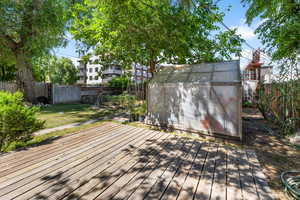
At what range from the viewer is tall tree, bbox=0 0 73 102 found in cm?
827

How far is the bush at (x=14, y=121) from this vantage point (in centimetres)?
292

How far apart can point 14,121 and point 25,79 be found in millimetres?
9413

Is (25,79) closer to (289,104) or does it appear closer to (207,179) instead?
(207,179)

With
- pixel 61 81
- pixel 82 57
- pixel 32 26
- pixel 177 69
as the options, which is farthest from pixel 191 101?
pixel 61 81

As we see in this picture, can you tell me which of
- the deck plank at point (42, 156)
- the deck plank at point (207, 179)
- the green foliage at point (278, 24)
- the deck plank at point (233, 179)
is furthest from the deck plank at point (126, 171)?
the green foliage at point (278, 24)

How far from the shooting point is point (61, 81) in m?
24.2

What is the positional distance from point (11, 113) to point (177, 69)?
522 cm

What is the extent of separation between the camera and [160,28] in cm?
527

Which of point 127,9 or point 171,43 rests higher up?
point 127,9

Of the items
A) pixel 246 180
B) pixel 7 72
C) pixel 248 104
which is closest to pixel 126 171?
pixel 246 180

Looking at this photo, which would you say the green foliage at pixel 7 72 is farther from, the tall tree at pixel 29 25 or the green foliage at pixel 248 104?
the green foliage at pixel 248 104

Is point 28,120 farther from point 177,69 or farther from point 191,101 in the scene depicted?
point 177,69

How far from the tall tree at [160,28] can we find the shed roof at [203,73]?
1.30 m

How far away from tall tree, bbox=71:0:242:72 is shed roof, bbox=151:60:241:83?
1299 millimetres
